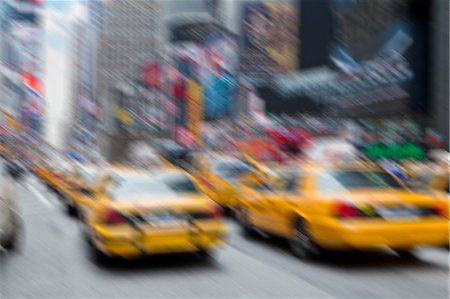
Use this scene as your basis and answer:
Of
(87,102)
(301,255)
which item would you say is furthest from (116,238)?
(87,102)

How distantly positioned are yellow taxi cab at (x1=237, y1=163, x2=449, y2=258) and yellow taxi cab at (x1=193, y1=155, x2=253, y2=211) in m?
4.23

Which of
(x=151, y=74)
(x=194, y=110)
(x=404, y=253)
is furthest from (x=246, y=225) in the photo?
(x=194, y=110)

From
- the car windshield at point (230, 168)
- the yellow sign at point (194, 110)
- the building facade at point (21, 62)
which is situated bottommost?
the car windshield at point (230, 168)

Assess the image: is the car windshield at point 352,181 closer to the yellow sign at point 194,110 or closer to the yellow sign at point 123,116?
the yellow sign at point 123,116

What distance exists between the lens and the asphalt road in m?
6.55

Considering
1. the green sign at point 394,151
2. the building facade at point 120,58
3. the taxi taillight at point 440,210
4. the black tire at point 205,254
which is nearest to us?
the taxi taillight at point 440,210

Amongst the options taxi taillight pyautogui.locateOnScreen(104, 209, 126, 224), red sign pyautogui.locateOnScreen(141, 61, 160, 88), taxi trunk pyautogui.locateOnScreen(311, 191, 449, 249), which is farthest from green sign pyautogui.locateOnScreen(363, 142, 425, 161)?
red sign pyautogui.locateOnScreen(141, 61, 160, 88)

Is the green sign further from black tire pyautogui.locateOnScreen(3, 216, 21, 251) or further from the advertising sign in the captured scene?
the advertising sign

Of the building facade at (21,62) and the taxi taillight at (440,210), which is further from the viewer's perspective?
the building facade at (21,62)

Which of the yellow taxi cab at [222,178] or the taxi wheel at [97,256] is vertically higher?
the yellow taxi cab at [222,178]

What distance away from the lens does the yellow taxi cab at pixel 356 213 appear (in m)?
7.43

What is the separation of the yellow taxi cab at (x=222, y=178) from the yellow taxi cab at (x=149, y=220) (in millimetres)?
4715

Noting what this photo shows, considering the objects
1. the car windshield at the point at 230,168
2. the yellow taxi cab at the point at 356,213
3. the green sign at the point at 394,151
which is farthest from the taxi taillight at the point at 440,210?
the green sign at the point at 394,151

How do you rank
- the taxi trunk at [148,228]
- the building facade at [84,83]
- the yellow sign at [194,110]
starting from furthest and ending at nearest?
the yellow sign at [194,110] < the building facade at [84,83] < the taxi trunk at [148,228]
